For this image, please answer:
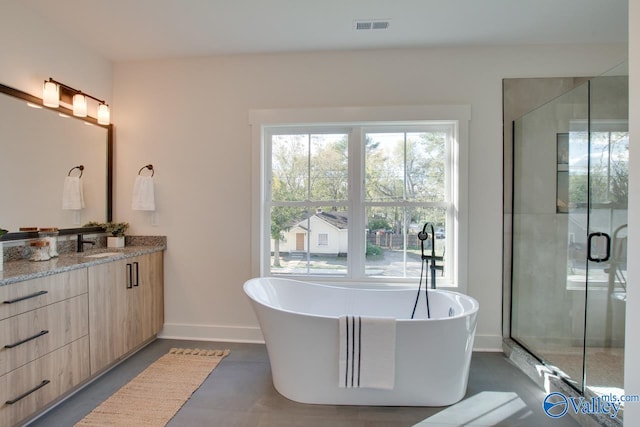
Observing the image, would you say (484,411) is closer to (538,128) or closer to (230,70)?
(538,128)

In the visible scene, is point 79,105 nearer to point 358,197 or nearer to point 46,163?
point 46,163

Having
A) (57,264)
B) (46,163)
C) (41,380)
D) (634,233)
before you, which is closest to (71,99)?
(46,163)

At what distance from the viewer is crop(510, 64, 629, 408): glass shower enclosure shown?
2.04 meters

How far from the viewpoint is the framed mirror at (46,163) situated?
6.74 ft

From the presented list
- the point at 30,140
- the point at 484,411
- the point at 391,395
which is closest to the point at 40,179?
the point at 30,140

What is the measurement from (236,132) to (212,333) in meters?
1.90

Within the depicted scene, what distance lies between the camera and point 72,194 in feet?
8.24

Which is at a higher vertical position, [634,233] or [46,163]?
[46,163]

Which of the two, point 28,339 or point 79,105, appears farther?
point 79,105

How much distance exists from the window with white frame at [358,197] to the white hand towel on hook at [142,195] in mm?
1026

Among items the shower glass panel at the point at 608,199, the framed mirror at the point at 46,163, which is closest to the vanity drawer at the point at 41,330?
the framed mirror at the point at 46,163

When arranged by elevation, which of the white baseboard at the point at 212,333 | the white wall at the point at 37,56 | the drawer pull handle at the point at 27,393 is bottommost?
the white baseboard at the point at 212,333

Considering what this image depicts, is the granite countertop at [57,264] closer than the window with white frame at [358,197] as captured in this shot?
Yes

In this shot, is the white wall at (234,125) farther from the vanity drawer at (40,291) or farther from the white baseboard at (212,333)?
the vanity drawer at (40,291)
